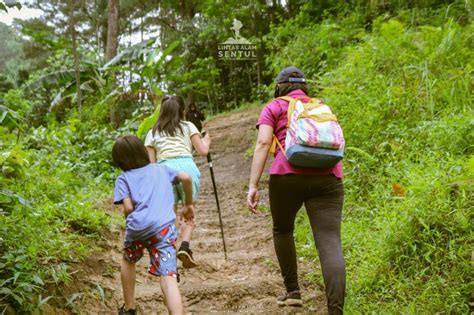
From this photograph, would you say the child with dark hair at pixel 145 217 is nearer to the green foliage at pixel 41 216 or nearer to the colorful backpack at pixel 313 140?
the green foliage at pixel 41 216

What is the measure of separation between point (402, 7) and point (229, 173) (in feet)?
16.3

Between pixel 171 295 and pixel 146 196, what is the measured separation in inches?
26.8

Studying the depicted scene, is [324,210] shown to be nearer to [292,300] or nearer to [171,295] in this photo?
[292,300]

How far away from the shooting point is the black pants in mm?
3205

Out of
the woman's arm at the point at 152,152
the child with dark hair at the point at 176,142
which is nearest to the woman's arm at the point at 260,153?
the child with dark hair at the point at 176,142

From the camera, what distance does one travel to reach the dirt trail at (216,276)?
4.05 m

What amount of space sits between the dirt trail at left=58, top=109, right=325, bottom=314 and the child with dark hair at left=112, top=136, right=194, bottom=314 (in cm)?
69

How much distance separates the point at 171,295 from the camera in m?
3.25

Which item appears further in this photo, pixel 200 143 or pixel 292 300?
pixel 200 143

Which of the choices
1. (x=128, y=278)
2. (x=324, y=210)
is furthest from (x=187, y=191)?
(x=324, y=210)

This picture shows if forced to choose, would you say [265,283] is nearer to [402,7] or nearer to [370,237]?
[370,237]

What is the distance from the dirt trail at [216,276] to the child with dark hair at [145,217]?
0.69 meters

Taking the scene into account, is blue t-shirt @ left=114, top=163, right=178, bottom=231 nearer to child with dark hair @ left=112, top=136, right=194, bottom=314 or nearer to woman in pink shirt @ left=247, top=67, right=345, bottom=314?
child with dark hair @ left=112, top=136, right=194, bottom=314

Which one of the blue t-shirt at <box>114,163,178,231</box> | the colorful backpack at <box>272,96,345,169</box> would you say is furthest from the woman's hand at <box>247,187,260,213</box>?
the blue t-shirt at <box>114,163,178,231</box>
